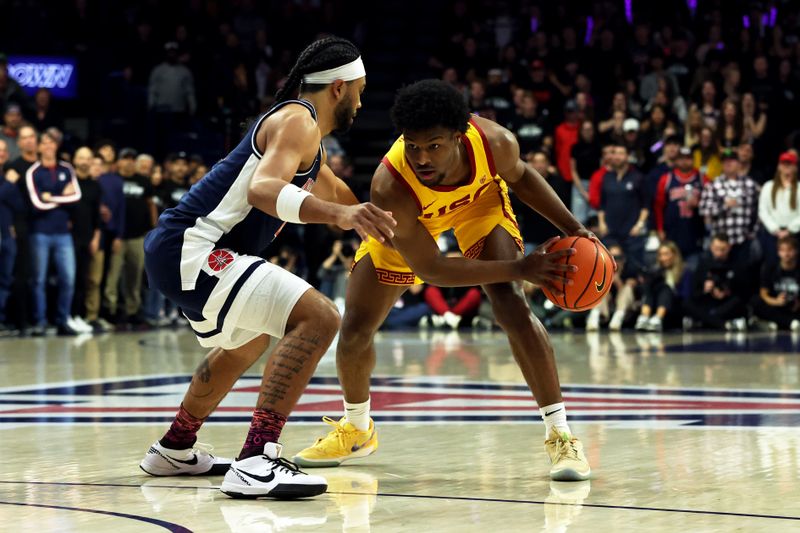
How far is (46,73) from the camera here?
17.1m

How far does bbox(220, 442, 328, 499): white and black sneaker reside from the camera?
473 cm

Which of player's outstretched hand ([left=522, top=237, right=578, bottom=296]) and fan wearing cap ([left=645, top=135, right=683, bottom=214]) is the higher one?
player's outstretched hand ([left=522, top=237, right=578, bottom=296])

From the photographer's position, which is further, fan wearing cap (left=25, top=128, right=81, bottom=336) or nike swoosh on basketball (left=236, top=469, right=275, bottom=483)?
fan wearing cap (left=25, top=128, right=81, bottom=336)

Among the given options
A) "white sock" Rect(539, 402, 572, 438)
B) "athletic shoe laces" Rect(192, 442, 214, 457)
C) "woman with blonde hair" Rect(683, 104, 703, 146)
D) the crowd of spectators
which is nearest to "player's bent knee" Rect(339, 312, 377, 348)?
"athletic shoe laces" Rect(192, 442, 214, 457)

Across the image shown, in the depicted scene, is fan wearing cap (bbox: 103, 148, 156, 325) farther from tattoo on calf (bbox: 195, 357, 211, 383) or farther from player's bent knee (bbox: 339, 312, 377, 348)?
tattoo on calf (bbox: 195, 357, 211, 383)

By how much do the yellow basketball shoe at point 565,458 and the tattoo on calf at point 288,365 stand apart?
102 cm

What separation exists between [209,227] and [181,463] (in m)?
0.97

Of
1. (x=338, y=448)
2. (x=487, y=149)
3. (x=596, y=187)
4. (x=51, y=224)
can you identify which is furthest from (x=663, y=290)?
(x=487, y=149)

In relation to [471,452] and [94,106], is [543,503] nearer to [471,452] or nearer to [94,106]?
[471,452]

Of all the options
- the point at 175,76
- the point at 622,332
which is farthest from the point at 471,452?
the point at 175,76

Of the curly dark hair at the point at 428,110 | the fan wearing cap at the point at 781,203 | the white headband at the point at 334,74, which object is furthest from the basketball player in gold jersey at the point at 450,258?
the fan wearing cap at the point at 781,203

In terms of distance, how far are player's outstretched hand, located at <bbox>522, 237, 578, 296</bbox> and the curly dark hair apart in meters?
0.56

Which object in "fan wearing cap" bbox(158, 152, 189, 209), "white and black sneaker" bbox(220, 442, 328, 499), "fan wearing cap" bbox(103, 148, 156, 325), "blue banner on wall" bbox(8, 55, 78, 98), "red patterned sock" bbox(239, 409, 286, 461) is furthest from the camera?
"blue banner on wall" bbox(8, 55, 78, 98)

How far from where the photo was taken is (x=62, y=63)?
1730 centimetres
